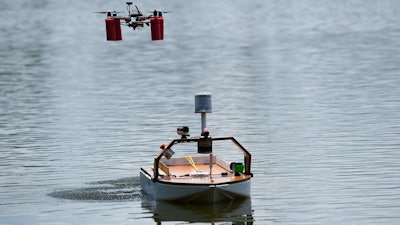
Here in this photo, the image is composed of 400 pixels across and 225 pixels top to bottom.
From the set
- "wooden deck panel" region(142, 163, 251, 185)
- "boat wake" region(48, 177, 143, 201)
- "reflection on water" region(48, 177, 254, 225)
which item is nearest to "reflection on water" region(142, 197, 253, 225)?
"reflection on water" region(48, 177, 254, 225)

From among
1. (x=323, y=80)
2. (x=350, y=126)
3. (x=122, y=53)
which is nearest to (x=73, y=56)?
(x=122, y=53)

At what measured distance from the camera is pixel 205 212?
4588 cm

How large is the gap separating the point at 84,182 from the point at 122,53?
83827 millimetres

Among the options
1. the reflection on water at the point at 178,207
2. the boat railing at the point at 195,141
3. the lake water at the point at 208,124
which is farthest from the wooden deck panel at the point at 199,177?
the lake water at the point at 208,124

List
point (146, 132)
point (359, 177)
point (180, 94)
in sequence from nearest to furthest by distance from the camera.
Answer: point (359, 177)
point (146, 132)
point (180, 94)

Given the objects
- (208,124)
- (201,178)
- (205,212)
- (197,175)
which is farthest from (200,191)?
(208,124)

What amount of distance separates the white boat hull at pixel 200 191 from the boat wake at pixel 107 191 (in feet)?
9.20

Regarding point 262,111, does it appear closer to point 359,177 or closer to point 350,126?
point 350,126

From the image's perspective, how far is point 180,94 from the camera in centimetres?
8962

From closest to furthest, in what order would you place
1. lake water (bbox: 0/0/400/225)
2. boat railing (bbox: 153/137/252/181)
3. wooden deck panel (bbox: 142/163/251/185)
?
wooden deck panel (bbox: 142/163/251/185), boat railing (bbox: 153/137/252/181), lake water (bbox: 0/0/400/225)

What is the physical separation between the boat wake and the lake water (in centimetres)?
9

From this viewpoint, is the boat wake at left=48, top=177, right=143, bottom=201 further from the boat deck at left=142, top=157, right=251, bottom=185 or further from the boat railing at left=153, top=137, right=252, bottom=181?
the boat railing at left=153, top=137, right=252, bottom=181

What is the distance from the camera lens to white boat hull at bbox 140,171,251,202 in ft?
149

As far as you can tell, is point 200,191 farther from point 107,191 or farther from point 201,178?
point 107,191
